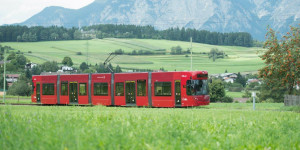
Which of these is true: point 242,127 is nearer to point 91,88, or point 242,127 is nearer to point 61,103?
point 91,88

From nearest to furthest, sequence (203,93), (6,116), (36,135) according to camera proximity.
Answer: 1. (36,135)
2. (6,116)
3. (203,93)

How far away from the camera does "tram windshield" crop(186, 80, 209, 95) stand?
3428 centimetres

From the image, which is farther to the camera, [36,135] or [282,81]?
[282,81]

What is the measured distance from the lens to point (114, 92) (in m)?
38.6

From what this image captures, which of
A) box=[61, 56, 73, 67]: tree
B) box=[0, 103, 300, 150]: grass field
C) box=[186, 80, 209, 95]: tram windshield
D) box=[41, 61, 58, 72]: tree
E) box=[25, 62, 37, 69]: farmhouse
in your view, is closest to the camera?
box=[0, 103, 300, 150]: grass field

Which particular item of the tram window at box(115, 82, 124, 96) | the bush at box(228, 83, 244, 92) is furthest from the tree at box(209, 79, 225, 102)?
the tram window at box(115, 82, 124, 96)

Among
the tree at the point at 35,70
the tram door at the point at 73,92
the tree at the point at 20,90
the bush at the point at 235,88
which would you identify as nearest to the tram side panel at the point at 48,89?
the tram door at the point at 73,92

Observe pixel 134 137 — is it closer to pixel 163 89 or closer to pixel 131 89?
pixel 163 89

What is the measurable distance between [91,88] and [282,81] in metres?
19.0

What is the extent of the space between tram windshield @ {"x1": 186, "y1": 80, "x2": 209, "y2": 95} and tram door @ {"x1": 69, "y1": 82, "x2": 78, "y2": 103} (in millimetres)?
12908

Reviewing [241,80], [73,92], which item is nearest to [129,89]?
[73,92]

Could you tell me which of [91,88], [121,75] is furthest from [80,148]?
[91,88]

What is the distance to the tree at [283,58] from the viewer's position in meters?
41.4

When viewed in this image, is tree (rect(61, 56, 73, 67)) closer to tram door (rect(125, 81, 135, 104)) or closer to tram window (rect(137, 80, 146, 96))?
tram door (rect(125, 81, 135, 104))
